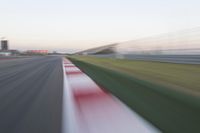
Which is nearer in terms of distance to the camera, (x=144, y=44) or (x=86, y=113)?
(x=86, y=113)

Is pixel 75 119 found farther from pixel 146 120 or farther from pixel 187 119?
pixel 187 119

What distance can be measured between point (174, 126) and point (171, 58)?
1464cm

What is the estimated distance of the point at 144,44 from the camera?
25.0 m

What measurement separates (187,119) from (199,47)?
11.0 m

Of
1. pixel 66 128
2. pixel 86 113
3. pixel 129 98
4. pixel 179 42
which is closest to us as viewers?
pixel 66 128

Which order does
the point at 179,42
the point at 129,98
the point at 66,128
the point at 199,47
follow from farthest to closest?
the point at 179,42
the point at 199,47
the point at 129,98
the point at 66,128

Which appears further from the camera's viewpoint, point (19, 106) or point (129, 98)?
point (129, 98)

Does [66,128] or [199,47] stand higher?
[199,47]

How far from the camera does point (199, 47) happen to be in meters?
13.8


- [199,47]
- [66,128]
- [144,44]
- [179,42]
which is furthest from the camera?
[144,44]

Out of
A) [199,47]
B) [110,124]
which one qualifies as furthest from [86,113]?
[199,47]

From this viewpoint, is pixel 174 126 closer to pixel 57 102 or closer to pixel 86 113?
pixel 86 113

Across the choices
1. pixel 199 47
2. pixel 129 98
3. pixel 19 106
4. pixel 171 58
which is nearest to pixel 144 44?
pixel 171 58

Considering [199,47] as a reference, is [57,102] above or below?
below
